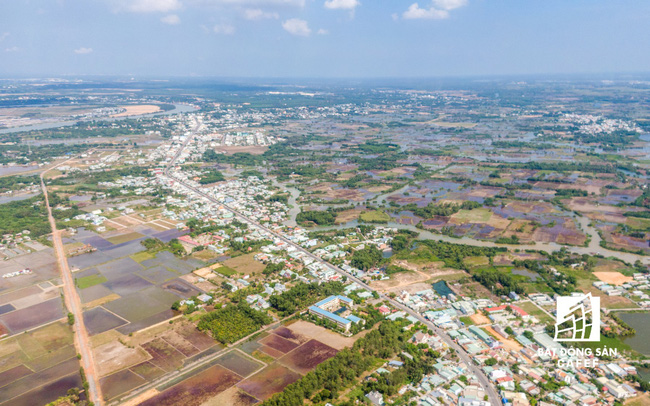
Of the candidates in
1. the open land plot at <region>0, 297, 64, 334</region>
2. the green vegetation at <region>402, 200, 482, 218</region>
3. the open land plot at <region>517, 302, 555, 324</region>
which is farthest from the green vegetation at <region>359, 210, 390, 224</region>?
the open land plot at <region>0, 297, 64, 334</region>

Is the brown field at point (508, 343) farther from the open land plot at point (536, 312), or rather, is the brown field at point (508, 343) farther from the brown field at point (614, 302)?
the brown field at point (614, 302)

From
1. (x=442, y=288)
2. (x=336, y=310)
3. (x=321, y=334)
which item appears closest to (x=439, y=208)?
(x=442, y=288)

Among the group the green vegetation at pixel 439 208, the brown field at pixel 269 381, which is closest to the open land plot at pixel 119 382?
the brown field at pixel 269 381

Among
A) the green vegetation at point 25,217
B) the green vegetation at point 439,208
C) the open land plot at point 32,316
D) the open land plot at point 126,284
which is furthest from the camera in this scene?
the green vegetation at point 439,208

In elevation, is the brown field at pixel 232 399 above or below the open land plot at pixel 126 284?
below

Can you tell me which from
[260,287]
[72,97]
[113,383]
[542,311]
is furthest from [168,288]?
[72,97]
